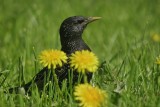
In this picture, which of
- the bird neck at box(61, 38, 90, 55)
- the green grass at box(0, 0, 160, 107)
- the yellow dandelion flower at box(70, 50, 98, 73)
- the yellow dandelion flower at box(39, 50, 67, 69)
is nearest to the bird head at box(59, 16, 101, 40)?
the bird neck at box(61, 38, 90, 55)

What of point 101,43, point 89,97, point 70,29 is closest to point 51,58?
point 89,97

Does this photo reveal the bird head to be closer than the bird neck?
No

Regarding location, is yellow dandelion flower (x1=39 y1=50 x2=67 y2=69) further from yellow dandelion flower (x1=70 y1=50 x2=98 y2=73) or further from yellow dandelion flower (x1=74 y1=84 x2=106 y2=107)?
yellow dandelion flower (x1=74 y1=84 x2=106 y2=107)

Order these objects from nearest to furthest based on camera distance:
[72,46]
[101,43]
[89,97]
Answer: [89,97] < [72,46] < [101,43]

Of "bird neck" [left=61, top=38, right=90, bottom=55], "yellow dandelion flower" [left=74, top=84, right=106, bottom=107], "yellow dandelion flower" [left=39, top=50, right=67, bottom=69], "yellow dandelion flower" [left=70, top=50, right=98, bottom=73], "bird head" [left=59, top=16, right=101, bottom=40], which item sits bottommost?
"yellow dandelion flower" [left=74, top=84, right=106, bottom=107]

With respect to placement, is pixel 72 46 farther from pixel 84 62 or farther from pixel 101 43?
pixel 101 43

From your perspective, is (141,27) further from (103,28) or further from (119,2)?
(119,2)

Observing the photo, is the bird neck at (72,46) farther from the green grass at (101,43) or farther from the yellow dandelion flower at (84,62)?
the yellow dandelion flower at (84,62)

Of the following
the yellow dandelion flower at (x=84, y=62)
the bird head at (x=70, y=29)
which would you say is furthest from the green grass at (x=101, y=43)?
the bird head at (x=70, y=29)

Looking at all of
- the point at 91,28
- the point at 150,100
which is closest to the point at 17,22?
the point at 91,28
